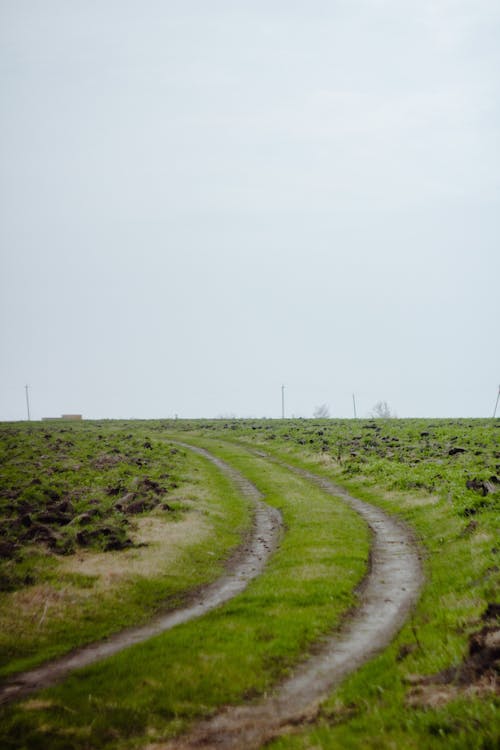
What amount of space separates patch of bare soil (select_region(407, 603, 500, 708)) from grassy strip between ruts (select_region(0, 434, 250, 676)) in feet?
31.6

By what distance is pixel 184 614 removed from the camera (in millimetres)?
17906

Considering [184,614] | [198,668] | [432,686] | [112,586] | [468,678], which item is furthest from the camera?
[112,586]

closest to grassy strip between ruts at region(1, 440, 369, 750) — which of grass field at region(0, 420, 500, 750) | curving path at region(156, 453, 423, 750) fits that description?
grass field at region(0, 420, 500, 750)

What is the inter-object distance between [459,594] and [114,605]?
11166mm

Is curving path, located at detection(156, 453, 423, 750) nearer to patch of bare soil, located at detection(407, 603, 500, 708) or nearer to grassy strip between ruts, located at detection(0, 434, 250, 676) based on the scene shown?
patch of bare soil, located at detection(407, 603, 500, 708)

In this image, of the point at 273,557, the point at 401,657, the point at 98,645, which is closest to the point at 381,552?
the point at 273,557

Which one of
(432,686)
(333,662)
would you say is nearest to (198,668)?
(333,662)

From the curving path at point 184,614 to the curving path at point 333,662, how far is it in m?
4.47

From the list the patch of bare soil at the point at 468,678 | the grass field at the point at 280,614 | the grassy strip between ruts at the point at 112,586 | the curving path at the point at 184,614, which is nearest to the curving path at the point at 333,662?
the grass field at the point at 280,614

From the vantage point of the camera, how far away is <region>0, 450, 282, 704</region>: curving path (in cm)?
1347

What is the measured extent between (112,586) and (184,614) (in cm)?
337

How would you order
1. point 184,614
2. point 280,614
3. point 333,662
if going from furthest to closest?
point 184,614 → point 280,614 → point 333,662

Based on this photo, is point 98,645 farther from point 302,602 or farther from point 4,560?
point 4,560

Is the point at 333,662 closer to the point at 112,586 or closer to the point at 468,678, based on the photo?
the point at 468,678
